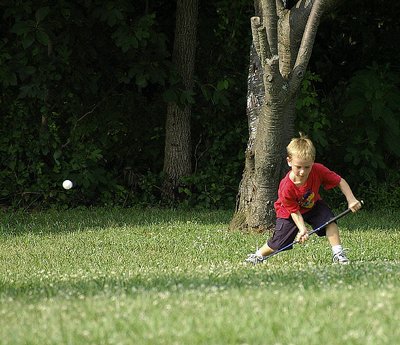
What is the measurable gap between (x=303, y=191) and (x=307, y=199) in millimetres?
90

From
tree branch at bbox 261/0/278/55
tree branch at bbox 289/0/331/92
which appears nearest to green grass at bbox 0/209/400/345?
tree branch at bbox 289/0/331/92

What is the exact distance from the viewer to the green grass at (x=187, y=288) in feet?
16.7

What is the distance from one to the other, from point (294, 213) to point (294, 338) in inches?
150

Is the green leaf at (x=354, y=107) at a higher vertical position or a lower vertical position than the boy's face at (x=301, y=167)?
lower

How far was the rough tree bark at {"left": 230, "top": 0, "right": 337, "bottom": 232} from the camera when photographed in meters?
10.7

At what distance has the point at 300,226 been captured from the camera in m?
8.52

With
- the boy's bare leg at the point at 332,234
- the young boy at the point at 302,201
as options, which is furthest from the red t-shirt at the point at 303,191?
the boy's bare leg at the point at 332,234

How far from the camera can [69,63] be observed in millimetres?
14148

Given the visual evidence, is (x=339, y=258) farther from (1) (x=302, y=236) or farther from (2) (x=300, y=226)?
(1) (x=302, y=236)

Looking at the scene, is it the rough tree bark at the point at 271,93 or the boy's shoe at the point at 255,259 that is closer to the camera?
the boy's shoe at the point at 255,259

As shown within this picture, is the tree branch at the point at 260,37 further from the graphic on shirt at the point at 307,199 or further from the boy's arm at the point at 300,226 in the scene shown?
the boy's arm at the point at 300,226

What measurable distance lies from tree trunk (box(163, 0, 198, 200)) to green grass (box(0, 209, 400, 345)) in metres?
2.68

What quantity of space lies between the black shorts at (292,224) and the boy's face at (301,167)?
46 centimetres

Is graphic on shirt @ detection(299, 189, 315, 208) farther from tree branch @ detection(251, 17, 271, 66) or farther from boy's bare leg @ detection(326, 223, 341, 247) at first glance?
tree branch @ detection(251, 17, 271, 66)
